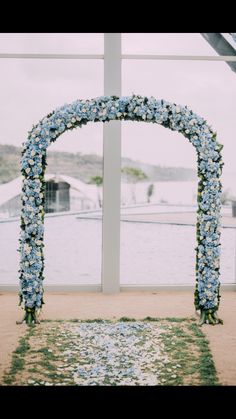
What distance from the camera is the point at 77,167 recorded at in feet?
25.4

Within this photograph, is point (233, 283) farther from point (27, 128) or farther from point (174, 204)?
point (27, 128)

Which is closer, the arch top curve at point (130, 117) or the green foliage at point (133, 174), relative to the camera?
→ the arch top curve at point (130, 117)

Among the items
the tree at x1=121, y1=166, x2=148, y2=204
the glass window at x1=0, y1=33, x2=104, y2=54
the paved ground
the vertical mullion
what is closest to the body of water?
the vertical mullion

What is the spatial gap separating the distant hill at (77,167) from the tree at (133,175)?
0.20 ft

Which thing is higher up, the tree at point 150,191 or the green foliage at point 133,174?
the green foliage at point 133,174

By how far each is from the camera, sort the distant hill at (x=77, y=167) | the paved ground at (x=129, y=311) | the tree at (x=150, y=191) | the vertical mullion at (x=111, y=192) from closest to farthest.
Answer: the paved ground at (x=129, y=311) < the vertical mullion at (x=111, y=192) < the distant hill at (x=77, y=167) < the tree at (x=150, y=191)

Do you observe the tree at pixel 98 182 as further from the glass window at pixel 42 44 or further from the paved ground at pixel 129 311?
the glass window at pixel 42 44

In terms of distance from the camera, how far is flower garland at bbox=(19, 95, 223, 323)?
5754 mm

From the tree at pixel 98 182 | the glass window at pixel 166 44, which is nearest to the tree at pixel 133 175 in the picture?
the tree at pixel 98 182

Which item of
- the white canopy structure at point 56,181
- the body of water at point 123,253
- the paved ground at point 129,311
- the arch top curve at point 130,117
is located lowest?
the paved ground at point 129,311

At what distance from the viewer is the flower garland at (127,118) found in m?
5.75

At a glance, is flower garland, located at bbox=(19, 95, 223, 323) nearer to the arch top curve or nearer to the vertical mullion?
the arch top curve

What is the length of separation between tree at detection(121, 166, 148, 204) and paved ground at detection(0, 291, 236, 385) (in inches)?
68.6
